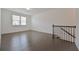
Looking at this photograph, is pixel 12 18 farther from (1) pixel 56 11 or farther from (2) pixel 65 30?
(2) pixel 65 30

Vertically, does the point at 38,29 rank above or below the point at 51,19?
below

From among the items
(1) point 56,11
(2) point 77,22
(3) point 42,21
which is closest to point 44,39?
(3) point 42,21

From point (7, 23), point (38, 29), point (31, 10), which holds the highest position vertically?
point (31, 10)

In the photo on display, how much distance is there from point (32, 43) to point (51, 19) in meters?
0.51

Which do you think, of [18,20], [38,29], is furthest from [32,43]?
[18,20]

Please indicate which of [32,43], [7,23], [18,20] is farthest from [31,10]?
[32,43]

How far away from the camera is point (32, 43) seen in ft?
5.24

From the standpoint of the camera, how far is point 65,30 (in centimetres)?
159

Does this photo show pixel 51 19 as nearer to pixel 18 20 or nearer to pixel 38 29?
pixel 38 29

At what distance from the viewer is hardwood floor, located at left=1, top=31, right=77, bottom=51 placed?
157cm

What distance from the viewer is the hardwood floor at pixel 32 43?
5.15ft

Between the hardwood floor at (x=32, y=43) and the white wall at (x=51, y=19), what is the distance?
0.11 m

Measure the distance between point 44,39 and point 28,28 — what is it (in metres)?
0.33
